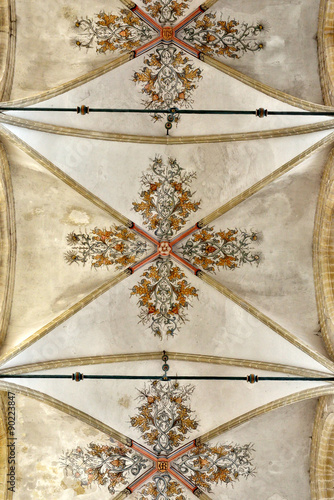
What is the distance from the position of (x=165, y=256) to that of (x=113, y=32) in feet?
12.4

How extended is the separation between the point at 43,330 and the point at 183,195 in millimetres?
3245

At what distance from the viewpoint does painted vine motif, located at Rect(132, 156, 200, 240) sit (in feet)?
36.9

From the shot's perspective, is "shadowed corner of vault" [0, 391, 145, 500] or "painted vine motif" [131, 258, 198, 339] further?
"painted vine motif" [131, 258, 198, 339]

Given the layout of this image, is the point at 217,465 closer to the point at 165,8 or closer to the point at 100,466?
the point at 100,466

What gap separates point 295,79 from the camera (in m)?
10.5

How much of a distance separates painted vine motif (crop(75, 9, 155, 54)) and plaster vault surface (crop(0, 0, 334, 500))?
23mm

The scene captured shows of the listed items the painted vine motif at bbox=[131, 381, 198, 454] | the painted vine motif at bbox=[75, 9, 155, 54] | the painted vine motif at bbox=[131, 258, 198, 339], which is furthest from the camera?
the painted vine motif at bbox=[131, 258, 198, 339]

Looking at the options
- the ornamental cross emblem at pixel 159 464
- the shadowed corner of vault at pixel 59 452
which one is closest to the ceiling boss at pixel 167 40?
the ornamental cross emblem at pixel 159 464

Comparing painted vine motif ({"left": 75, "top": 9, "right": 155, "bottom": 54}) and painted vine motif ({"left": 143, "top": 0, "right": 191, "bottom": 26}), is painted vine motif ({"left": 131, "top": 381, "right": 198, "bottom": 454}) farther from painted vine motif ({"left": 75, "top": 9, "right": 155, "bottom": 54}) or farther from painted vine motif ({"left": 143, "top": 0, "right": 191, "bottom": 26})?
painted vine motif ({"left": 143, "top": 0, "right": 191, "bottom": 26})

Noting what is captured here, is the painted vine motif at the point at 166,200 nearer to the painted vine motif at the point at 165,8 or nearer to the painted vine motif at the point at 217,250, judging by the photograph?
the painted vine motif at the point at 217,250

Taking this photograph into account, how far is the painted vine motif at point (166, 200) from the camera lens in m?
11.3

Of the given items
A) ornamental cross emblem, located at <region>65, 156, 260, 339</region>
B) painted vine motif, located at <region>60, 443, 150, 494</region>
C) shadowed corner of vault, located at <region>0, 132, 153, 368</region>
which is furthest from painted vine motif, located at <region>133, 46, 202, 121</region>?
painted vine motif, located at <region>60, 443, 150, 494</region>

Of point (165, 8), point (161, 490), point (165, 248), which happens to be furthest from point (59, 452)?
point (165, 8)

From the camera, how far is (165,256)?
11.4m
